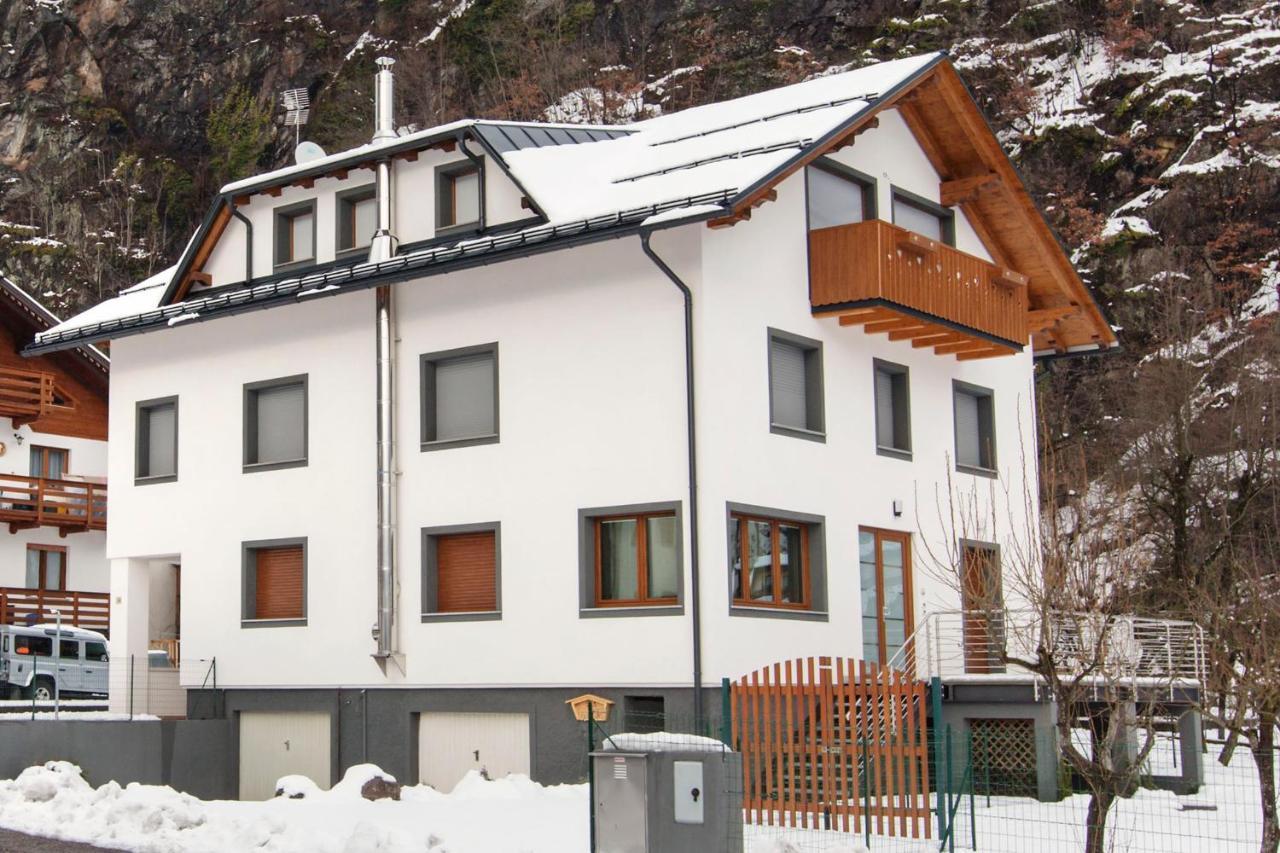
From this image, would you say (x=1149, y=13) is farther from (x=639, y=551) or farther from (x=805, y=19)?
(x=639, y=551)

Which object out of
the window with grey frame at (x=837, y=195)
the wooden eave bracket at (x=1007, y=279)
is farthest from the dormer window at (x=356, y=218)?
the wooden eave bracket at (x=1007, y=279)

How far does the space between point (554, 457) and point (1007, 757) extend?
713cm

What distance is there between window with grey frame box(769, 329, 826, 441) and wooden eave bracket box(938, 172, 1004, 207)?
4844 millimetres

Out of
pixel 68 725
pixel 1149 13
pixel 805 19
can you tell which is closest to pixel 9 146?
pixel 805 19

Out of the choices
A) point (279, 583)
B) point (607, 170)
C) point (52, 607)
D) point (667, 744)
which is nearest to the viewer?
point (667, 744)

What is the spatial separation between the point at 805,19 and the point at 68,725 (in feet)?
134

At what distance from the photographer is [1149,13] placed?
52594 mm

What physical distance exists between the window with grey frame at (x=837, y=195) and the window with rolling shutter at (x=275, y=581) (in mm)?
8965

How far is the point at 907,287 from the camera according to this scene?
23.1 m

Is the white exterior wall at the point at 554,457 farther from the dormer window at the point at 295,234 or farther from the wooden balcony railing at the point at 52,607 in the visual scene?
the wooden balcony railing at the point at 52,607

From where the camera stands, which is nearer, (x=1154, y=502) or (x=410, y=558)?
(x=410, y=558)

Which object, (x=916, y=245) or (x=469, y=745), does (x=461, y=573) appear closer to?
(x=469, y=745)

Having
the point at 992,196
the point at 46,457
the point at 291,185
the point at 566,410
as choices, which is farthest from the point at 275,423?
the point at 46,457

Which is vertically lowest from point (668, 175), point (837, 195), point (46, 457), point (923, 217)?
point (46, 457)
